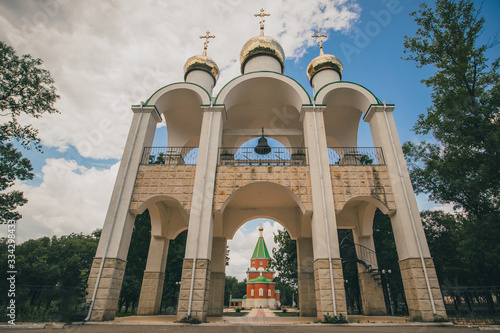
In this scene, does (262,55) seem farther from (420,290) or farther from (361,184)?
(420,290)

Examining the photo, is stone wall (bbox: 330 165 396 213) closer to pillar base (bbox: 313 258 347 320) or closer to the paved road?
pillar base (bbox: 313 258 347 320)

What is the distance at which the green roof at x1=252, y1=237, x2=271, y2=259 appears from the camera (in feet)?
138

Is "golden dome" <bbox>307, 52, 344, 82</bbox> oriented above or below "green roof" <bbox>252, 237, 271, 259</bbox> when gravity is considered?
above

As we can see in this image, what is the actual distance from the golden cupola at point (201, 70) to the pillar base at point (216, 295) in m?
9.69

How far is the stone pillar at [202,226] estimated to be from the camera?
309 inches

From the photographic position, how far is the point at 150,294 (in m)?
11.6

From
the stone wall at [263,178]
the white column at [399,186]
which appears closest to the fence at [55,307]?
the stone wall at [263,178]

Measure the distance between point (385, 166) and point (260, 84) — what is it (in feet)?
21.6

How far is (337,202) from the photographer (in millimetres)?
9312

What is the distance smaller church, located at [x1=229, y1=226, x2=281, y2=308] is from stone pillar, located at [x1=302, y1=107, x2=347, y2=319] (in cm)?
3097

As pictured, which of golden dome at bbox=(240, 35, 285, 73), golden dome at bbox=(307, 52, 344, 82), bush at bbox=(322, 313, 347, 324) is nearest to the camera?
bush at bbox=(322, 313, 347, 324)

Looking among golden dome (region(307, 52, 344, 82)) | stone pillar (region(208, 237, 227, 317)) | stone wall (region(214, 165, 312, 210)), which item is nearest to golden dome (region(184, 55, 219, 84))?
golden dome (region(307, 52, 344, 82))

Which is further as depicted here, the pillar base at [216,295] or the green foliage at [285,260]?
the green foliage at [285,260]

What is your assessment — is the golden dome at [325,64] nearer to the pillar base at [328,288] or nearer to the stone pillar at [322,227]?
the stone pillar at [322,227]
